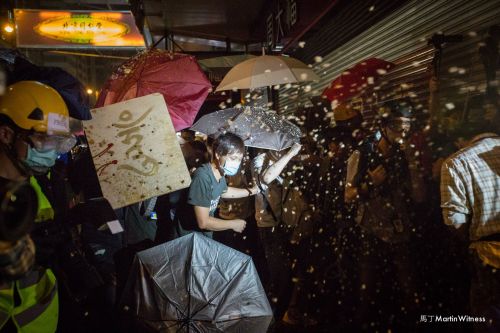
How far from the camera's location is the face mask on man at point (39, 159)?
2.59 metres

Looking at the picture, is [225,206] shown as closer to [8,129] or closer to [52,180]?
[52,180]

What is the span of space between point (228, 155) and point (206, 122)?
207 centimetres

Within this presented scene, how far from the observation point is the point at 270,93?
425 inches

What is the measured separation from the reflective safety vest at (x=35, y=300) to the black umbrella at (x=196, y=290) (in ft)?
2.01

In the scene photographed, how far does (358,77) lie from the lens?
5.92m

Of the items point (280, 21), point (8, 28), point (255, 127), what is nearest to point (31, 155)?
point (255, 127)

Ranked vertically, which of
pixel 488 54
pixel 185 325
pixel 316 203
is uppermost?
pixel 488 54

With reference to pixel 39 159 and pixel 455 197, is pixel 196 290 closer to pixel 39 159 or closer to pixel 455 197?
pixel 39 159

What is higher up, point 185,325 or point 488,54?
point 488,54

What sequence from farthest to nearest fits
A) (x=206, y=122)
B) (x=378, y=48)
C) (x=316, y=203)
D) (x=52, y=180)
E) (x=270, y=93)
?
(x=270, y=93)
(x=378, y=48)
(x=206, y=122)
(x=316, y=203)
(x=52, y=180)

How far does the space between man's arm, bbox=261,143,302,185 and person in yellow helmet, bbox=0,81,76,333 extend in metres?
2.96

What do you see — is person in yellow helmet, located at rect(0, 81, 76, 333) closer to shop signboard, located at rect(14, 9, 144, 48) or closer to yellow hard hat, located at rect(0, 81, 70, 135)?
yellow hard hat, located at rect(0, 81, 70, 135)

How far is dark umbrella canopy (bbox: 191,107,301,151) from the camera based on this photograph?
17.7ft

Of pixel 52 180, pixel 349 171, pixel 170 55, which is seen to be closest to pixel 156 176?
pixel 52 180
